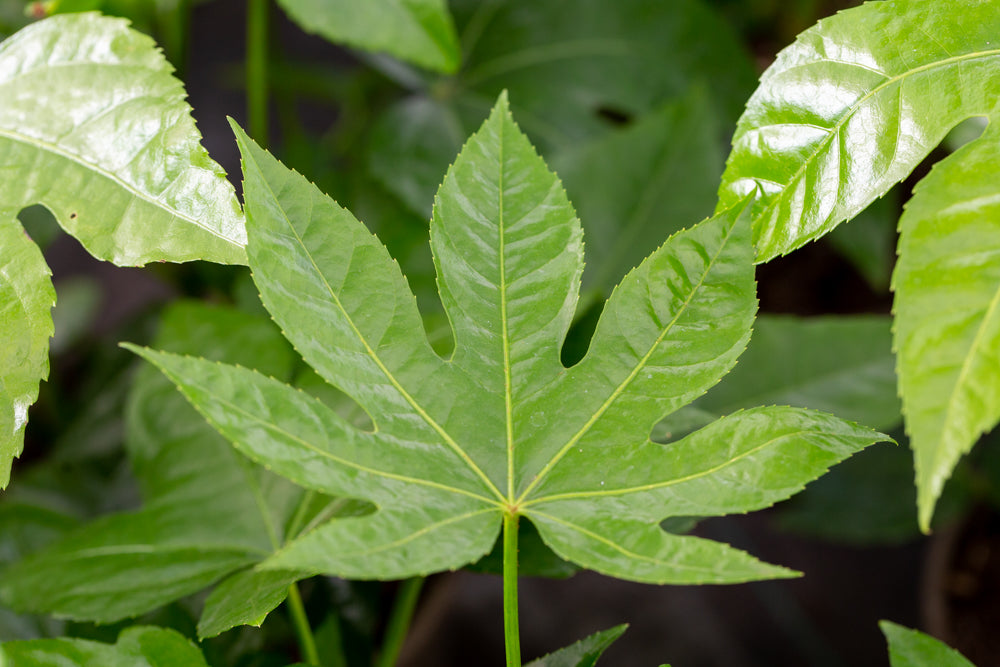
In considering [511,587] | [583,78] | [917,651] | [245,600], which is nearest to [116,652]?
[245,600]

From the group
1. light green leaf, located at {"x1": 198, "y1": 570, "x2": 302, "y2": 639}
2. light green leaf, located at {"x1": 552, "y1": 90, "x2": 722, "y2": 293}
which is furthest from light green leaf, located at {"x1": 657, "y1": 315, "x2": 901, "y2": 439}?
light green leaf, located at {"x1": 198, "y1": 570, "x2": 302, "y2": 639}

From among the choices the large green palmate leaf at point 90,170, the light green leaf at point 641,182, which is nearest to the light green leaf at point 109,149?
the large green palmate leaf at point 90,170

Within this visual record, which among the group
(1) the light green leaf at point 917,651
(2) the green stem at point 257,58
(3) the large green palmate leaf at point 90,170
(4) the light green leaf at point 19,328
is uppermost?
(2) the green stem at point 257,58

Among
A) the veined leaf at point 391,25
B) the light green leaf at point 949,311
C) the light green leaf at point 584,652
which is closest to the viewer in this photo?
the light green leaf at point 949,311

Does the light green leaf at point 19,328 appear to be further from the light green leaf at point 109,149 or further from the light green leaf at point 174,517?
the light green leaf at point 174,517

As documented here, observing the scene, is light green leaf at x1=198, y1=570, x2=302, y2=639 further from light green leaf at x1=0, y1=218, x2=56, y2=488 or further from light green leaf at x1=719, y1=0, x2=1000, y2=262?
light green leaf at x1=719, y1=0, x2=1000, y2=262

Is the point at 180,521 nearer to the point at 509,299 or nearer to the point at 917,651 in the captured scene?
the point at 509,299
